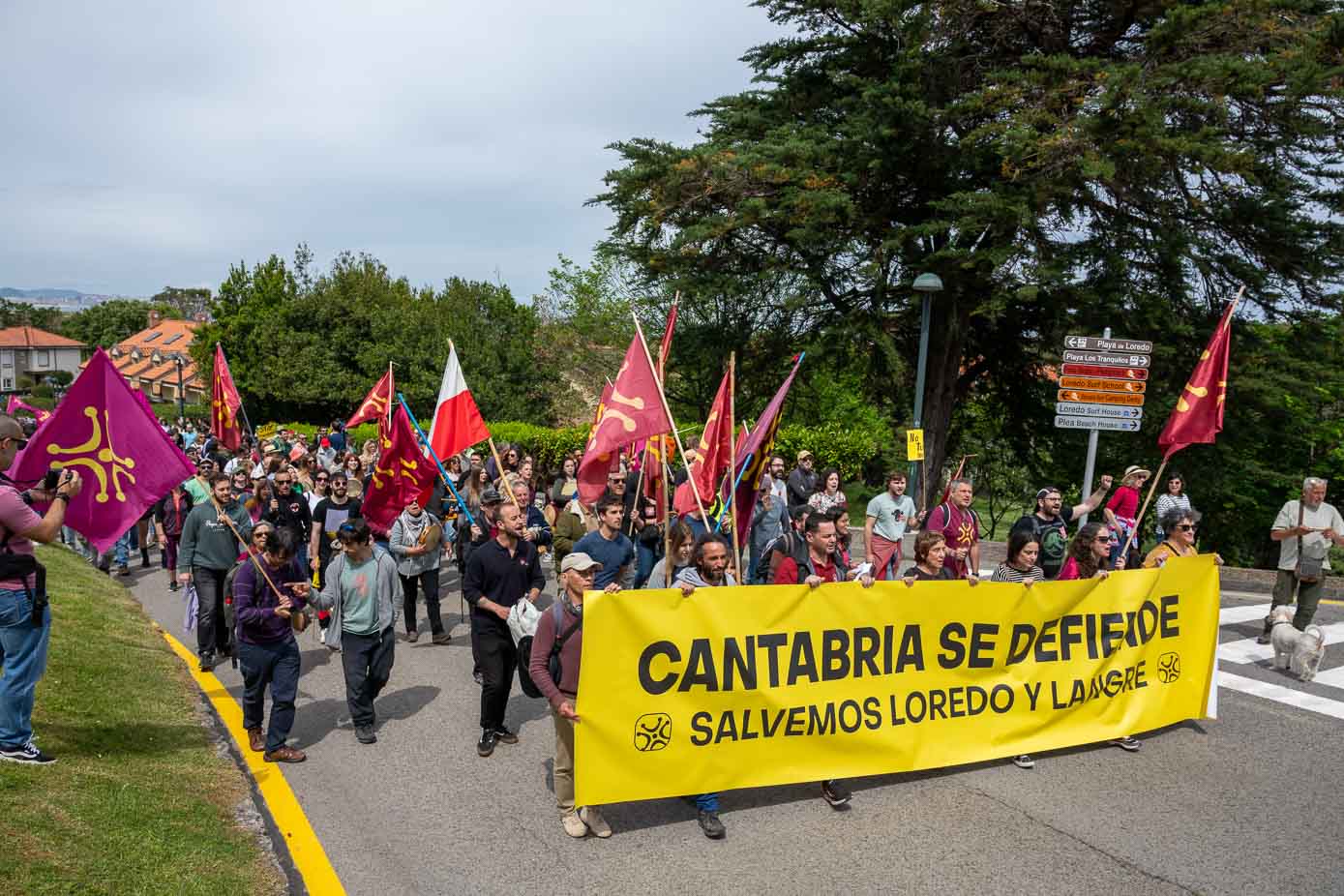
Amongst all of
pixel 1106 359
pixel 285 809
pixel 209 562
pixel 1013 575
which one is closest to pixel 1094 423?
pixel 1106 359

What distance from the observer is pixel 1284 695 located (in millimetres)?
8414

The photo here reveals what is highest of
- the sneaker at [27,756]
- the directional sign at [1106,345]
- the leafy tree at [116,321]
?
the leafy tree at [116,321]

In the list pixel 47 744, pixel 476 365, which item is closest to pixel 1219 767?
pixel 47 744

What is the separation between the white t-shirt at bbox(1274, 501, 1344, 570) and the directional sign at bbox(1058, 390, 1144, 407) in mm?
3386

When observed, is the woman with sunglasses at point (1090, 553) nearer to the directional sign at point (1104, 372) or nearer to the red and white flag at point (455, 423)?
the red and white flag at point (455, 423)

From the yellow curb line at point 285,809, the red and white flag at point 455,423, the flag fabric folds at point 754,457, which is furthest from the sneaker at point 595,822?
the red and white flag at point 455,423

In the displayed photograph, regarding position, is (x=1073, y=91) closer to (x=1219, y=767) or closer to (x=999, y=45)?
(x=999, y=45)

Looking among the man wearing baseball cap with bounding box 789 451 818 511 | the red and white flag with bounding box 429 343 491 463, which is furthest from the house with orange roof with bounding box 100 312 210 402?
the red and white flag with bounding box 429 343 491 463

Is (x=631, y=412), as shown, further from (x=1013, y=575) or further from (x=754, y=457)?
(x=1013, y=575)

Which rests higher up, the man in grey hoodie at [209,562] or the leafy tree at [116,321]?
the leafy tree at [116,321]

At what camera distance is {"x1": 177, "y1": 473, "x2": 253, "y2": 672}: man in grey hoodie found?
27.6 feet

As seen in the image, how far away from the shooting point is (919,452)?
1511cm

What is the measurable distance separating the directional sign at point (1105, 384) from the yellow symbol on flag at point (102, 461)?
1166 centimetres

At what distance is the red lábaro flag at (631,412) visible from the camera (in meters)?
7.69
